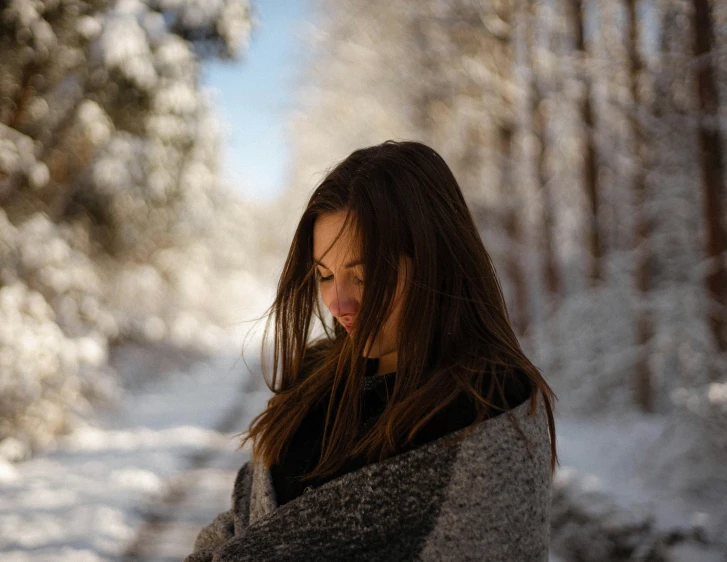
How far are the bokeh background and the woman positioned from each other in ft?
7.71

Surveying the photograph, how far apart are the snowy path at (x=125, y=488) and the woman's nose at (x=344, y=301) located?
116cm

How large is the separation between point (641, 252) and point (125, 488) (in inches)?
243

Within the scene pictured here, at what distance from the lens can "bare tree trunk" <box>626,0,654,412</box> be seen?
667 centimetres

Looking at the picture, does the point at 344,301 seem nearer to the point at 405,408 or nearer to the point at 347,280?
the point at 347,280

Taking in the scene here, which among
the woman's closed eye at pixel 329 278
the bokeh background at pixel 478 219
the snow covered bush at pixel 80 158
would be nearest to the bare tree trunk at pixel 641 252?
the bokeh background at pixel 478 219

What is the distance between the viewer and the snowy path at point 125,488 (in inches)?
169

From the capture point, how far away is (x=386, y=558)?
1229 mm

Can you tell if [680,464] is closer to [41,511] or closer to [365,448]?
[365,448]

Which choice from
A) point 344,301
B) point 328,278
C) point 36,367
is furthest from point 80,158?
point 344,301

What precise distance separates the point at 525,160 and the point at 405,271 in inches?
392

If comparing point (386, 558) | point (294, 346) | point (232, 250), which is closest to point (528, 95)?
point (294, 346)

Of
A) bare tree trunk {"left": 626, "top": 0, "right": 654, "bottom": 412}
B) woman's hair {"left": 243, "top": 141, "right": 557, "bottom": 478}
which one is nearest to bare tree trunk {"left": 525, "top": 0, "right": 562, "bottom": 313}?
bare tree trunk {"left": 626, "top": 0, "right": 654, "bottom": 412}

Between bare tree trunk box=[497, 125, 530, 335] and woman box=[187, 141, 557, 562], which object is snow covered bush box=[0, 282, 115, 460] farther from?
bare tree trunk box=[497, 125, 530, 335]

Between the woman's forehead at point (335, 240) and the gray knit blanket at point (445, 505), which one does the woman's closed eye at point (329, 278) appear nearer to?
the woman's forehead at point (335, 240)
